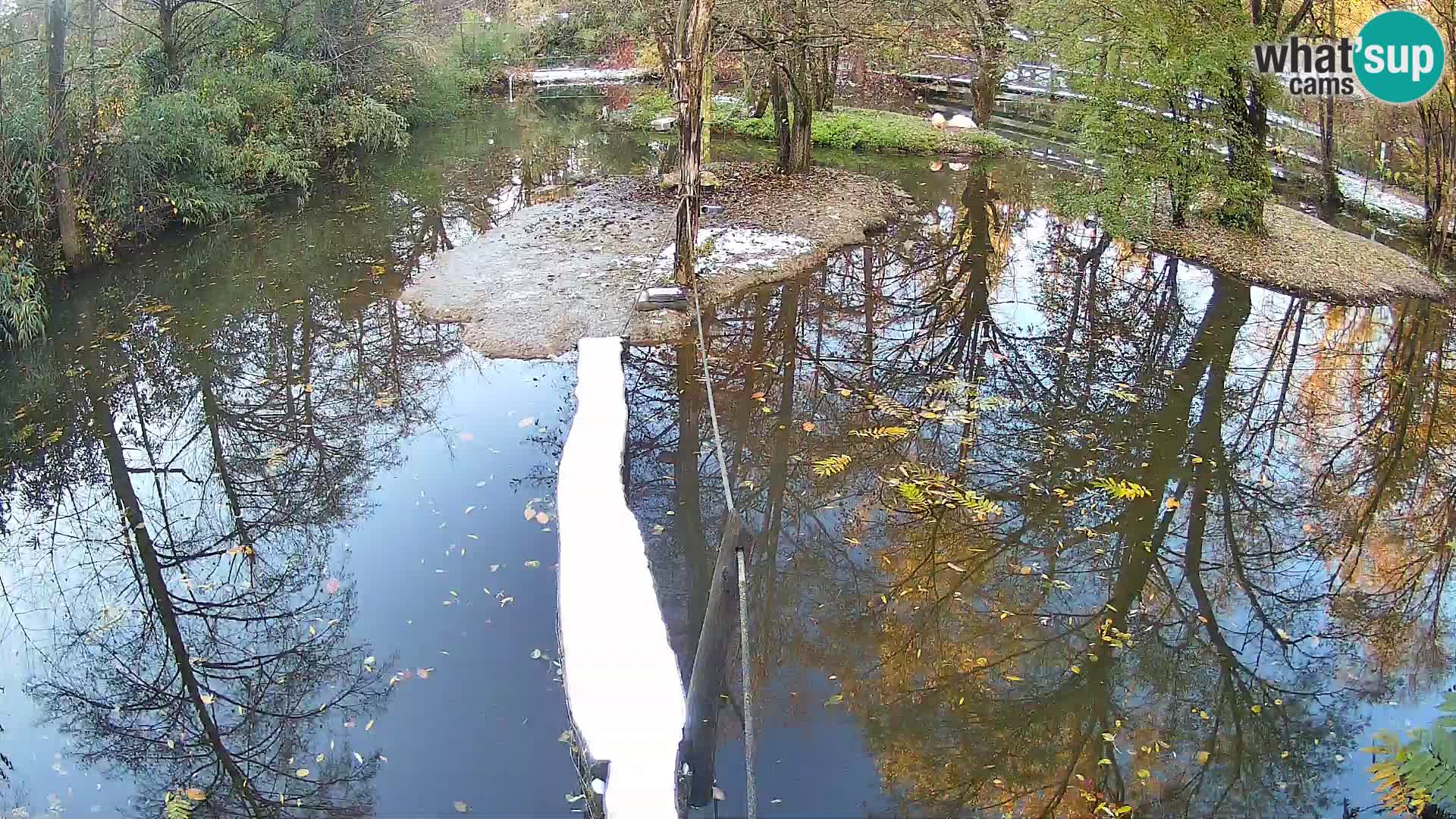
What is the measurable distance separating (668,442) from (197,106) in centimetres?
974

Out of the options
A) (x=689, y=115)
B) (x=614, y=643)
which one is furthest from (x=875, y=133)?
(x=614, y=643)

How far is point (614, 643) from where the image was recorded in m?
4.71

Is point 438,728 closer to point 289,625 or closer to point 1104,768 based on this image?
point 289,625

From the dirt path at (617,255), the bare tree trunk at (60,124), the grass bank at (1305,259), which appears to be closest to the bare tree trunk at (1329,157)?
the grass bank at (1305,259)

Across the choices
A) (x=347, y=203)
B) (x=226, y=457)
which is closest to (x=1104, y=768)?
(x=226, y=457)

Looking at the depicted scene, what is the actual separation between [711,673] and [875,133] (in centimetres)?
1718

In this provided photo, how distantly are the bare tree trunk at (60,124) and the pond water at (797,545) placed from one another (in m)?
1.11

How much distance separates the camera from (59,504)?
7.15 metres

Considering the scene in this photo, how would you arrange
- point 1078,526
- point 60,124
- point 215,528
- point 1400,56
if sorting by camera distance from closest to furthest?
1. point 1078,526
2. point 215,528
3. point 60,124
4. point 1400,56

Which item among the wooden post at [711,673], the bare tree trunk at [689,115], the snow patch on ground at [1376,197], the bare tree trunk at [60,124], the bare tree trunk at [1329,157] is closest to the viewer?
the wooden post at [711,673]

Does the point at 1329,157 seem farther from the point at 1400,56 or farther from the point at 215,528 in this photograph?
the point at 215,528

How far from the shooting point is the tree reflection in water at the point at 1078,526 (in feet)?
16.2

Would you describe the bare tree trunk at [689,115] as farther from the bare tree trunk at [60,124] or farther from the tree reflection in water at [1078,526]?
the bare tree trunk at [60,124]
